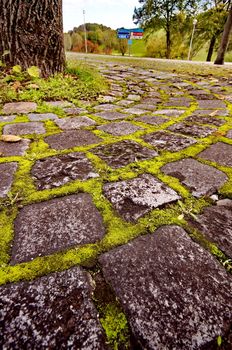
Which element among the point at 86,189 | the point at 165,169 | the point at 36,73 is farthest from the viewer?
the point at 36,73

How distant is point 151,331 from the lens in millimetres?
723

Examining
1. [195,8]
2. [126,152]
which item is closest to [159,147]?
[126,152]

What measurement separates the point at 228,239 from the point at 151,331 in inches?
23.1

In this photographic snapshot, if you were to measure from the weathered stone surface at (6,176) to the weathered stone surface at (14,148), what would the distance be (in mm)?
181

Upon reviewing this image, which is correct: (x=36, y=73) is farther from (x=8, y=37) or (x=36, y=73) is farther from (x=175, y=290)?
(x=175, y=290)

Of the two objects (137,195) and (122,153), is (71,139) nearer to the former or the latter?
(122,153)

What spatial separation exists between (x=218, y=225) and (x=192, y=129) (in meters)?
1.46

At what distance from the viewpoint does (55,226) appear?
1.12m

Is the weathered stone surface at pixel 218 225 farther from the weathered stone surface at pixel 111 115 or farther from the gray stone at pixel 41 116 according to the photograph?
the gray stone at pixel 41 116

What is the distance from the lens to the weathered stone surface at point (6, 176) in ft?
4.47

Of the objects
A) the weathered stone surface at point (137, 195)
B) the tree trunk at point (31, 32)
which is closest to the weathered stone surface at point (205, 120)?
the weathered stone surface at point (137, 195)

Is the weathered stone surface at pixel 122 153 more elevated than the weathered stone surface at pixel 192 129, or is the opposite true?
the weathered stone surface at pixel 192 129

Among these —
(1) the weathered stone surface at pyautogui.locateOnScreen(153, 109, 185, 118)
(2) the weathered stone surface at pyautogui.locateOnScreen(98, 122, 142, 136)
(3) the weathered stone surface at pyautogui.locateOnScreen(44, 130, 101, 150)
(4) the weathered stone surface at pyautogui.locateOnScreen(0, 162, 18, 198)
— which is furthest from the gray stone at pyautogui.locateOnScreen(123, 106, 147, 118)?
(4) the weathered stone surface at pyautogui.locateOnScreen(0, 162, 18, 198)

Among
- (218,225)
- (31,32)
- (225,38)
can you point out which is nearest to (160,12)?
(225,38)
